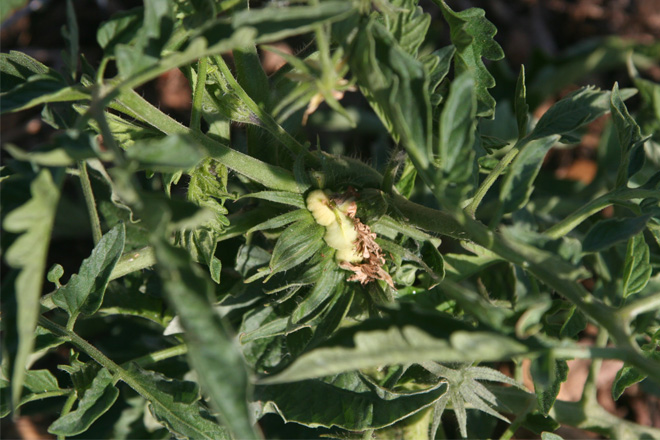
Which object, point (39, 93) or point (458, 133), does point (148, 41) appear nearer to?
point (39, 93)

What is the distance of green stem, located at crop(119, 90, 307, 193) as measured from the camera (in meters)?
1.37

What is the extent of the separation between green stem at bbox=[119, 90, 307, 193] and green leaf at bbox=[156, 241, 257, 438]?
0.62 meters

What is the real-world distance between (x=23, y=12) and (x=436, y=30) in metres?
1.98

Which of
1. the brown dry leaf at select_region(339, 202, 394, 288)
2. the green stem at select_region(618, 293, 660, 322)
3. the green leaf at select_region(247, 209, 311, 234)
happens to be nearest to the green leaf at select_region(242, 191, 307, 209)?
the green leaf at select_region(247, 209, 311, 234)

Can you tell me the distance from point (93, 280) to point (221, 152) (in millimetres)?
459

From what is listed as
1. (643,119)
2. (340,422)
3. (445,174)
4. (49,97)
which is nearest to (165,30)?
(49,97)

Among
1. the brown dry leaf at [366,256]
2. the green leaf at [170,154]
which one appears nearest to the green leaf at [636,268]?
the brown dry leaf at [366,256]

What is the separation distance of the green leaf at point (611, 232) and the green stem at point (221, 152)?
0.69 m

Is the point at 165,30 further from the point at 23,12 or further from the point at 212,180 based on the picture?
the point at 23,12

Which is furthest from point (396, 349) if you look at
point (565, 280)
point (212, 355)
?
point (565, 280)

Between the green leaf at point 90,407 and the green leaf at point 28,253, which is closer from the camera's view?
the green leaf at point 28,253

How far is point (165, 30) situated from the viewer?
1089 mm

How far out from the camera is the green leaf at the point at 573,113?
63.6 inches

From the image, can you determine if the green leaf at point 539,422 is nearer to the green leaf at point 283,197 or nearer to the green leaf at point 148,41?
the green leaf at point 283,197
